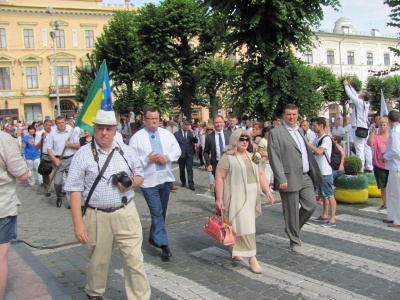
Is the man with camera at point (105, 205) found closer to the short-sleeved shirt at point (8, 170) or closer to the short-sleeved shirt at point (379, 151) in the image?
the short-sleeved shirt at point (8, 170)

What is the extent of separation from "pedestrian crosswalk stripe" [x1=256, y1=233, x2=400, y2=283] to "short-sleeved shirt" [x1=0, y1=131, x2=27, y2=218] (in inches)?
148

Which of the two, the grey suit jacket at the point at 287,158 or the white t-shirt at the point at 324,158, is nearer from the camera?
the grey suit jacket at the point at 287,158

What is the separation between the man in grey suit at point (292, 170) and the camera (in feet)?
18.8

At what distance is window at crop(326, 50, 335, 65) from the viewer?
1999 inches

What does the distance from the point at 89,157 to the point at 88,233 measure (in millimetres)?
734

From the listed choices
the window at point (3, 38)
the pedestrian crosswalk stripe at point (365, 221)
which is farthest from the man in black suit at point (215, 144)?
the window at point (3, 38)

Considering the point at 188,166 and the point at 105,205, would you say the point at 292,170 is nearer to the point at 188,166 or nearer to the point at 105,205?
the point at 105,205

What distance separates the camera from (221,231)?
5086mm

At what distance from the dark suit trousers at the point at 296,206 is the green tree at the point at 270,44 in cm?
734

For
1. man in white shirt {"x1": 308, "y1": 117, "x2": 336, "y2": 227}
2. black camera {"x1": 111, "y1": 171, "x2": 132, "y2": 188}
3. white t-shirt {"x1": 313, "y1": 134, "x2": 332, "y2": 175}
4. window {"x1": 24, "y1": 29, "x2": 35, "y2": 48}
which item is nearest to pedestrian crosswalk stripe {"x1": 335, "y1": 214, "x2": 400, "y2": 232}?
man in white shirt {"x1": 308, "y1": 117, "x2": 336, "y2": 227}

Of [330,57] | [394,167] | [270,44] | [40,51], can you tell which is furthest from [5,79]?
[394,167]

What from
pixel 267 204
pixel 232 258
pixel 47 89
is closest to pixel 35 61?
pixel 47 89

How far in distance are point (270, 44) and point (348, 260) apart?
888cm

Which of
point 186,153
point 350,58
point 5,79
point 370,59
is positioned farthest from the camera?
point 370,59
